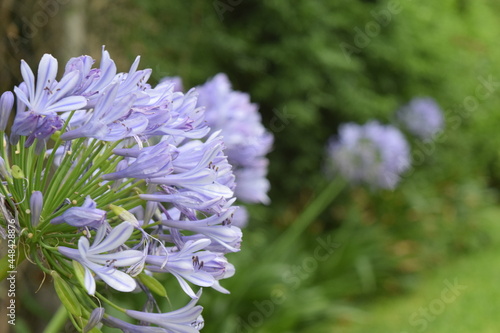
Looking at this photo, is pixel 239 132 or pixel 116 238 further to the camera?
pixel 239 132

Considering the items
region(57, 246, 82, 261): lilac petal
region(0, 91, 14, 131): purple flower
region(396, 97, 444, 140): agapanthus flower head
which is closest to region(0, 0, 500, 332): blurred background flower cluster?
region(396, 97, 444, 140): agapanthus flower head

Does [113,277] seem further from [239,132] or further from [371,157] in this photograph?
[371,157]

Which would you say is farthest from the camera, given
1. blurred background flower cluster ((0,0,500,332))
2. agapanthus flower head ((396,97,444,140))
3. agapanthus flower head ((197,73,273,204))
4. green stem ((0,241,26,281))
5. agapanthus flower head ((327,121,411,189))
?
agapanthus flower head ((396,97,444,140))

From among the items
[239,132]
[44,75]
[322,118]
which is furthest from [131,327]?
[322,118]

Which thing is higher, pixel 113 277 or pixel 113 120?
pixel 113 120

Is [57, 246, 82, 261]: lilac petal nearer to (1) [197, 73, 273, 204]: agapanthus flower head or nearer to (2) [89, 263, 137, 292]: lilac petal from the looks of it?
(2) [89, 263, 137, 292]: lilac petal

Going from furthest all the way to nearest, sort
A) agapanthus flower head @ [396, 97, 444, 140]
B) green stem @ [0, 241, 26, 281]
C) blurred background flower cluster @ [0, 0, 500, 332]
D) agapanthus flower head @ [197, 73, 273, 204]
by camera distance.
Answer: agapanthus flower head @ [396, 97, 444, 140]
blurred background flower cluster @ [0, 0, 500, 332]
agapanthus flower head @ [197, 73, 273, 204]
green stem @ [0, 241, 26, 281]
